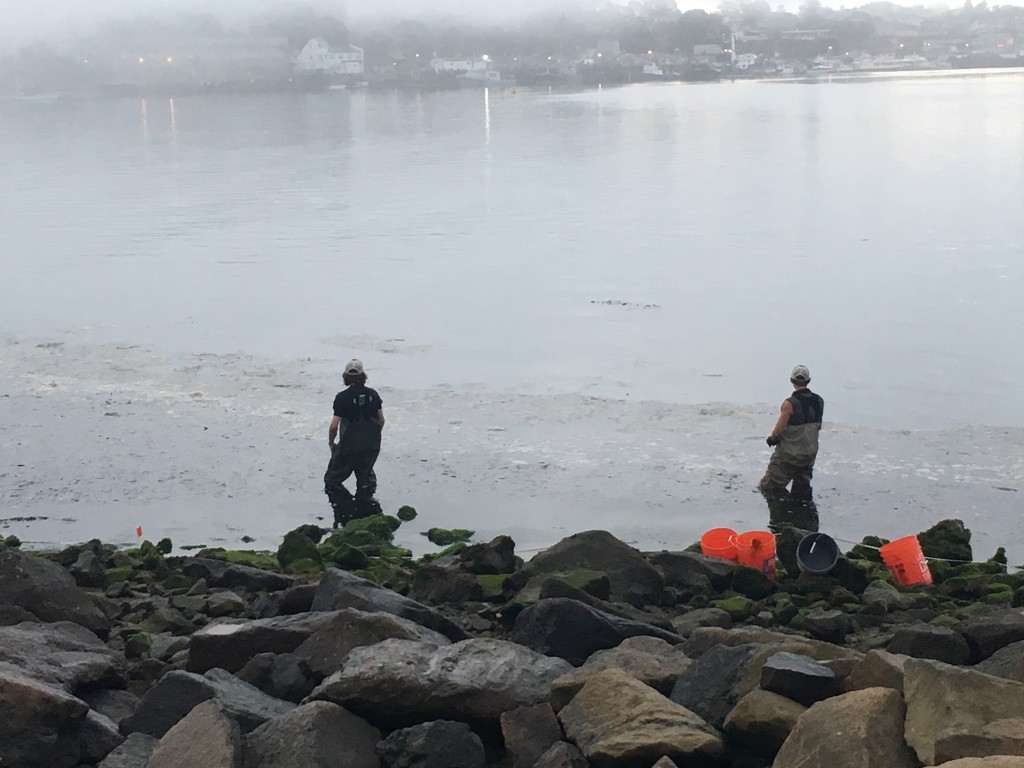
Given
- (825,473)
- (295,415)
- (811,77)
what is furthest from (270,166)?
(811,77)

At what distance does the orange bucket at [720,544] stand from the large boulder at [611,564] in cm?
108

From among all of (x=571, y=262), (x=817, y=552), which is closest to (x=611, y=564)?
(x=817, y=552)

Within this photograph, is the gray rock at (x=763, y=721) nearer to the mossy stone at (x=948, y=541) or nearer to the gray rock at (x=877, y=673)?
the gray rock at (x=877, y=673)

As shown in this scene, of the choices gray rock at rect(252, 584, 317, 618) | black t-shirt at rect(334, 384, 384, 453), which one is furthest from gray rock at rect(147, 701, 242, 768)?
black t-shirt at rect(334, 384, 384, 453)

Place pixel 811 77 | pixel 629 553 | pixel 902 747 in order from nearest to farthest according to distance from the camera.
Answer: pixel 902 747, pixel 629 553, pixel 811 77

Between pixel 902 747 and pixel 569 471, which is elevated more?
pixel 902 747

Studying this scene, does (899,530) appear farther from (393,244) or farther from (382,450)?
(393,244)

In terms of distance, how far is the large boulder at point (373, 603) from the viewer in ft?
25.1

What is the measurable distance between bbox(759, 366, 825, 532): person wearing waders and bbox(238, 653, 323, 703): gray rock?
20.1 feet

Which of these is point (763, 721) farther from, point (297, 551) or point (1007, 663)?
point (297, 551)

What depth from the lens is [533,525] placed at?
39.1 ft

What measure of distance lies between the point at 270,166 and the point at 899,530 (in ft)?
145

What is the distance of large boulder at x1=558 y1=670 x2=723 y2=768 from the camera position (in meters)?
5.51

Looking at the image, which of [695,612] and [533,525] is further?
[533,525]
